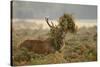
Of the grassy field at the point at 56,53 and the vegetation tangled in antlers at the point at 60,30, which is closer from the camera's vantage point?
the grassy field at the point at 56,53

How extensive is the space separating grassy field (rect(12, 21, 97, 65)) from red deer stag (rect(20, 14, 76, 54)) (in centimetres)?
5

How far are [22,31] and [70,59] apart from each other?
653 mm

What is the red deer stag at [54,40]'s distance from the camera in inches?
86.3

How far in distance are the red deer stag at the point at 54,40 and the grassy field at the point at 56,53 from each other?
0.15 ft

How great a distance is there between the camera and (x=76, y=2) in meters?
2.36

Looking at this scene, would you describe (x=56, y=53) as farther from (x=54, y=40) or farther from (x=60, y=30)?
(x=60, y=30)

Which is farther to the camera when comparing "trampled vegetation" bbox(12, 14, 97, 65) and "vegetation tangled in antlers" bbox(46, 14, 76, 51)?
"vegetation tangled in antlers" bbox(46, 14, 76, 51)

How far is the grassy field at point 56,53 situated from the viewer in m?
2.13

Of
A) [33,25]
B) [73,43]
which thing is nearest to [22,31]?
[33,25]

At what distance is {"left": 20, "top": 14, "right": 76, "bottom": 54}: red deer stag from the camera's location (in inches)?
86.3

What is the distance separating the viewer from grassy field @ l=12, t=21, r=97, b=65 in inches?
83.9

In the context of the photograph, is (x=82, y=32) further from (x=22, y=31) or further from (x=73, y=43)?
(x=22, y=31)

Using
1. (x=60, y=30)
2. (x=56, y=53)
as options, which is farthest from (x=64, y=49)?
(x=60, y=30)
